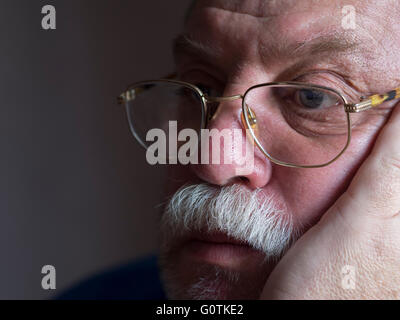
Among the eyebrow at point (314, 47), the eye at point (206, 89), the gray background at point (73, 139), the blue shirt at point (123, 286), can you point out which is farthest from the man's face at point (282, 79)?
the gray background at point (73, 139)

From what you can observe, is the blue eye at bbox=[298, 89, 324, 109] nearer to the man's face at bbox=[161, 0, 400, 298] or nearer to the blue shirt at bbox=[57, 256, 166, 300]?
the man's face at bbox=[161, 0, 400, 298]

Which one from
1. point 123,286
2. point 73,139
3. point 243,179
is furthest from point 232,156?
point 73,139

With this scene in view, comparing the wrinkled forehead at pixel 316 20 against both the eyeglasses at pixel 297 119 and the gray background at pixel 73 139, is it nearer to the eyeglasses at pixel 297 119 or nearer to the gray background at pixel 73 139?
the eyeglasses at pixel 297 119

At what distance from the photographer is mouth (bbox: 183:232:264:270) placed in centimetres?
109

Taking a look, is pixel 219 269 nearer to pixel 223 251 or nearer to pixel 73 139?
pixel 223 251

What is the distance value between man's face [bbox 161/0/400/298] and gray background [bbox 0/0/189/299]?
4.15 feet

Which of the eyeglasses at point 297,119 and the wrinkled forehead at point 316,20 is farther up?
the wrinkled forehead at point 316,20

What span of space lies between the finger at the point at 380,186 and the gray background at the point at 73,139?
151cm

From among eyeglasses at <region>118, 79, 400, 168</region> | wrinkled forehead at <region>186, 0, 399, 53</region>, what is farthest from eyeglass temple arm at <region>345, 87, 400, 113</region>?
wrinkled forehead at <region>186, 0, 399, 53</region>

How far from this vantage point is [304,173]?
3.45 ft

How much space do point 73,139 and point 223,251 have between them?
4.99 ft

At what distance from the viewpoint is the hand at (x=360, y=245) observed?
98 centimetres
